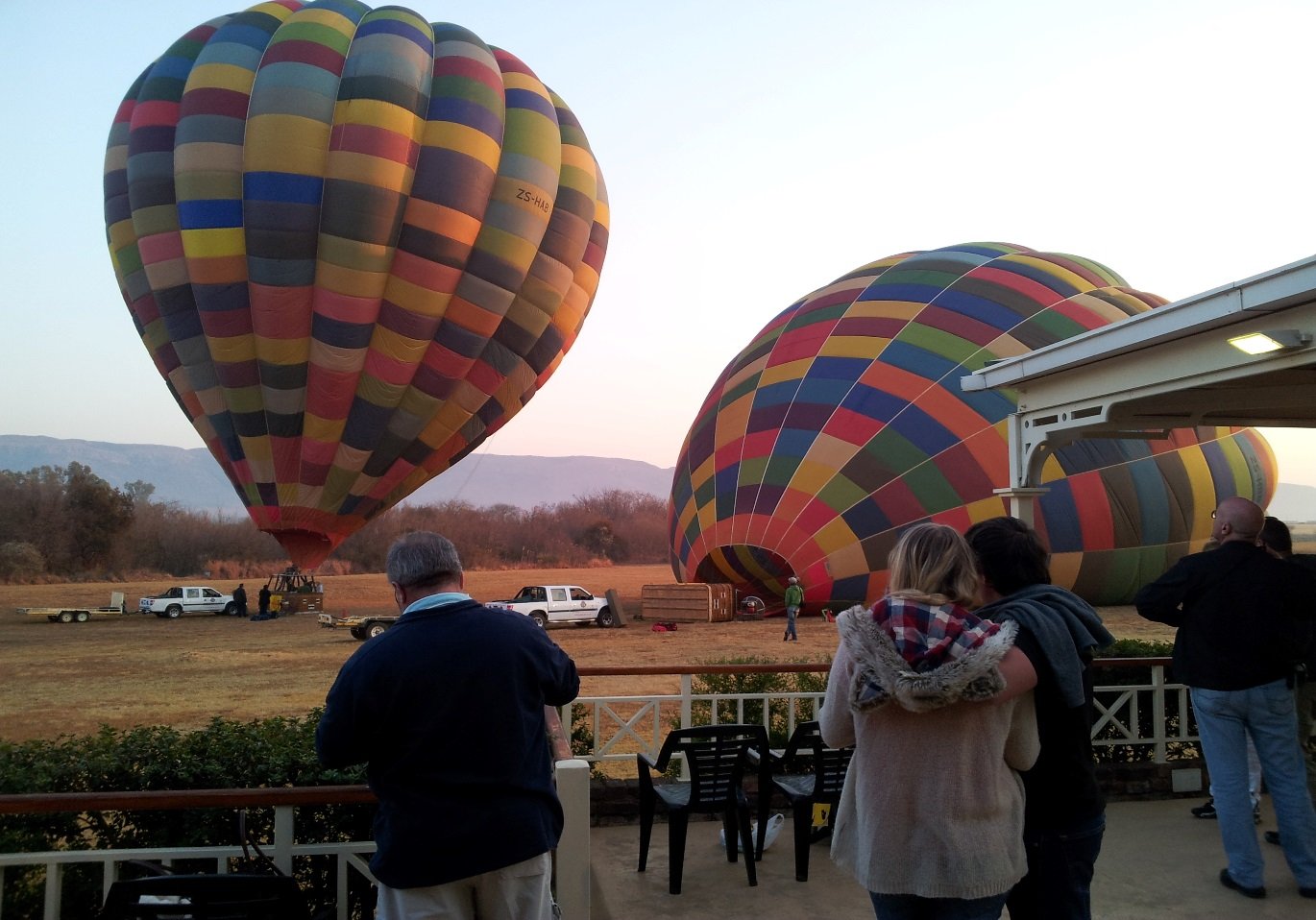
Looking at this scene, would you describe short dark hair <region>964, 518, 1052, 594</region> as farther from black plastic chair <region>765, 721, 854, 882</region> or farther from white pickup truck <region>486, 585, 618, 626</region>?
white pickup truck <region>486, 585, 618, 626</region>

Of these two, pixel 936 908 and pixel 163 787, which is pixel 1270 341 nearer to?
pixel 936 908

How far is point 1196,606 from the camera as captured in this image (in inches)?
166

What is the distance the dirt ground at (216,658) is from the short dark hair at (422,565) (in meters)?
9.12

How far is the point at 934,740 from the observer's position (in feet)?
7.87

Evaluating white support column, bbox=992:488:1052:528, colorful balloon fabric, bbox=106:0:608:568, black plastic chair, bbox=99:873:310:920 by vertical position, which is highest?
colorful balloon fabric, bbox=106:0:608:568

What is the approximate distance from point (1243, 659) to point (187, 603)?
31.3 meters

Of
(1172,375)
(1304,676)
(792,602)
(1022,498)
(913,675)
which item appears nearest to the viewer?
(913,675)

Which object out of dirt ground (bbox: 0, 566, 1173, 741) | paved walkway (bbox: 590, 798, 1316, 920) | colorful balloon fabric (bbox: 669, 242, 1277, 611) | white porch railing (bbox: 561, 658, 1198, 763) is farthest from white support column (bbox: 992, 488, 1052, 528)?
colorful balloon fabric (bbox: 669, 242, 1277, 611)

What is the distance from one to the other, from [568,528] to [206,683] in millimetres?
70252

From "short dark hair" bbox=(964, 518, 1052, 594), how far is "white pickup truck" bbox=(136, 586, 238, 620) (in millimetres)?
31186

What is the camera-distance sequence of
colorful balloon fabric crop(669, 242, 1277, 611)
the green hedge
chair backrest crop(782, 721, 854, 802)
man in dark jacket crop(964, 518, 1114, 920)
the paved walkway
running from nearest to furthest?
man in dark jacket crop(964, 518, 1114, 920)
the green hedge
the paved walkway
chair backrest crop(782, 721, 854, 802)
colorful balloon fabric crop(669, 242, 1277, 611)

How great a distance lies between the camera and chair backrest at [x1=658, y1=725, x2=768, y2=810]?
15.5ft

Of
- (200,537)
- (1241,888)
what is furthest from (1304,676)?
(200,537)

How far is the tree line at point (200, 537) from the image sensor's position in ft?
169
